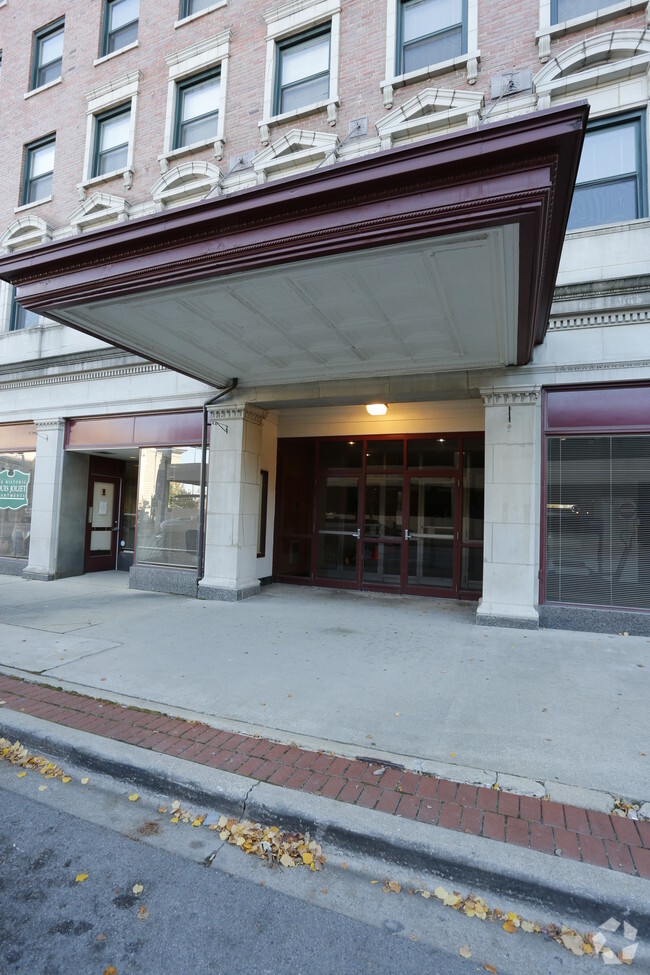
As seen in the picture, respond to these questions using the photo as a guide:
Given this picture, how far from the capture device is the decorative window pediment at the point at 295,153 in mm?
9109

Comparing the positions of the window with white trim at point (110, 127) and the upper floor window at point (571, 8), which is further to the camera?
the window with white trim at point (110, 127)

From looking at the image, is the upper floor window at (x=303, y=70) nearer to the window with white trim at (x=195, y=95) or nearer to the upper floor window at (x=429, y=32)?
the window with white trim at (x=195, y=95)

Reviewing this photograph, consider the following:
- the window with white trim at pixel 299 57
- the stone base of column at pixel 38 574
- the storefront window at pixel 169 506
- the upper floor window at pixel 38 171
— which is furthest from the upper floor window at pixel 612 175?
the upper floor window at pixel 38 171

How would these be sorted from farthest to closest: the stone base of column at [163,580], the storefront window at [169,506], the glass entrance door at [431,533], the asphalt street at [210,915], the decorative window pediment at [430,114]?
1. the storefront window at [169,506]
2. the glass entrance door at [431,533]
3. the stone base of column at [163,580]
4. the decorative window pediment at [430,114]
5. the asphalt street at [210,915]

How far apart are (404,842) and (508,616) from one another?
5.11 meters

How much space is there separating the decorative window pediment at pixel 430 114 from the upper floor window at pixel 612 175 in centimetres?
189

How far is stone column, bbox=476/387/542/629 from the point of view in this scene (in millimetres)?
7324

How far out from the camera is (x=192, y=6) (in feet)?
37.3

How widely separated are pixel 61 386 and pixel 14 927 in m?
11.3

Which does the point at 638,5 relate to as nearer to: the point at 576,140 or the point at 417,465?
the point at 576,140

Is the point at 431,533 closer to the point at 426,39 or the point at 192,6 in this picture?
the point at 426,39

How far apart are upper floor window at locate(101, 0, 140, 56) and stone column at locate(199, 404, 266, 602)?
10.1 metres

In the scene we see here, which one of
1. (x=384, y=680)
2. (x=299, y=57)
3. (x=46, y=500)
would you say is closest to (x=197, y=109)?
(x=299, y=57)

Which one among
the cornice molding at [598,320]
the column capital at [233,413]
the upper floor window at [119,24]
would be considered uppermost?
the upper floor window at [119,24]
